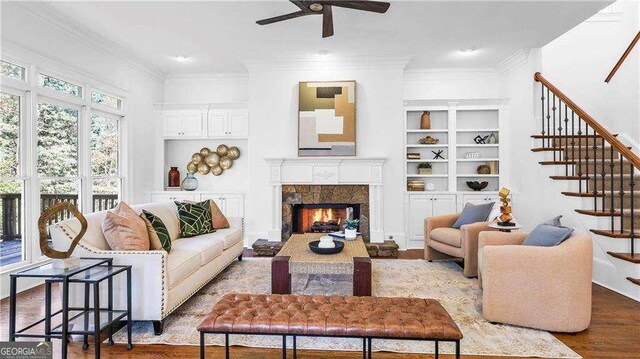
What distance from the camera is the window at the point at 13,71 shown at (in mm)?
3613

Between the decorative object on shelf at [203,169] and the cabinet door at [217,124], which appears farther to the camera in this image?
the decorative object on shelf at [203,169]

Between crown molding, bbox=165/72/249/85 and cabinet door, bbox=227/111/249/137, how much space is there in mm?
709

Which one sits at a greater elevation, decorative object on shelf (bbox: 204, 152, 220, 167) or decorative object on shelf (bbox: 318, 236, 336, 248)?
decorative object on shelf (bbox: 204, 152, 220, 167)

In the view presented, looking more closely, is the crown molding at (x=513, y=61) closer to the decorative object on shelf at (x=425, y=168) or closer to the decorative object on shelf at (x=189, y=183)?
the decorative object on shelf at (x=425, y=168)

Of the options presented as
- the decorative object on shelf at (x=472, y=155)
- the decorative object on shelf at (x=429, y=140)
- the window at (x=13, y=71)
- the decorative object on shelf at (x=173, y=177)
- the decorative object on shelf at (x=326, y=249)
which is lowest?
the decorative object on shelf at (x=326, y=249)

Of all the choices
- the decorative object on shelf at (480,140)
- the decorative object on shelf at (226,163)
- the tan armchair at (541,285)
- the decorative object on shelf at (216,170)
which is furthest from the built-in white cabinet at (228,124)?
the tan armchair at (541,285)

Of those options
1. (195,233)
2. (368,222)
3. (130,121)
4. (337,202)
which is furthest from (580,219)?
(130,121)

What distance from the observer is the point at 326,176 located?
5.65 metres

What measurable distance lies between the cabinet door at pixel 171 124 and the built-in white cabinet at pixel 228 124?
1.84 ft

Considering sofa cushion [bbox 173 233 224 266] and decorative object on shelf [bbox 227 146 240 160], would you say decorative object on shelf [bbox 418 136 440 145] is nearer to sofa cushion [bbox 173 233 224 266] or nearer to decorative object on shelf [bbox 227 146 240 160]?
decorative object on shelf [bbox 227 146 240 160]

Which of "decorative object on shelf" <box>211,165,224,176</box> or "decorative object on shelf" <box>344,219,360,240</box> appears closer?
"decorative object on shelf" <box>344,219,360,240</box>

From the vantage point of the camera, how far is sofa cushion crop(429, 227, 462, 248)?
14.1 ft

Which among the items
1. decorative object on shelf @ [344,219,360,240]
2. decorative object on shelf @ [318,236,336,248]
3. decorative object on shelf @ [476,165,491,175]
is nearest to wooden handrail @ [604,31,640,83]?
decorative object on shelf @ [476,165,491,175]

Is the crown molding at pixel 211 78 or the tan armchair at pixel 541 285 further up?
the crown molding at pixel 211 78
